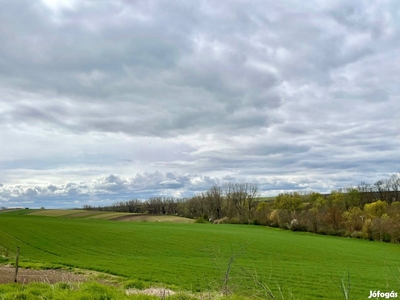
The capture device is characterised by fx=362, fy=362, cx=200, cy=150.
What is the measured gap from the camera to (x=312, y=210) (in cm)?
10444

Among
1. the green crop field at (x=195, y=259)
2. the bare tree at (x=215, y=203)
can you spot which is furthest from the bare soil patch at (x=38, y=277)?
the bare tree at (x=215, y=203)

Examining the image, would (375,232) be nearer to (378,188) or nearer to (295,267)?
(295,267)

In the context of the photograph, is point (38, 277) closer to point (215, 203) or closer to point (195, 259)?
point (195, 259)

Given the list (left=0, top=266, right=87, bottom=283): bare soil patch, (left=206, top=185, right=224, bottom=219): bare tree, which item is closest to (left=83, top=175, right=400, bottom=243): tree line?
(left=206, top=185, right=224, bottom=219): bare tree

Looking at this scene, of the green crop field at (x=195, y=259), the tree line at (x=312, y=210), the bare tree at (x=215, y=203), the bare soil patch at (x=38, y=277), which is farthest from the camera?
→ the bare tree at (x=215, y=203)

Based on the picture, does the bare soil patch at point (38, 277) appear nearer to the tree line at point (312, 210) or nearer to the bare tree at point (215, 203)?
the tree line at point (312, 210)

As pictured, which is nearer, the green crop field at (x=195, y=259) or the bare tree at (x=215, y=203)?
the green crop field at (x=195, y=259)

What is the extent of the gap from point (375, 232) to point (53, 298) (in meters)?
81.7

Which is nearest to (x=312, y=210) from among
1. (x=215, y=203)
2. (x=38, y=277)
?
(x=215, y=203)

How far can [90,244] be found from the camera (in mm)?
54000

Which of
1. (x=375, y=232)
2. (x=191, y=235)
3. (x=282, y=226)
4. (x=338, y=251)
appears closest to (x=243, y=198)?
(x=282, y=226)

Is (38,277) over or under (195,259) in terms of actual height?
over

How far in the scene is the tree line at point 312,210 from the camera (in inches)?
3273

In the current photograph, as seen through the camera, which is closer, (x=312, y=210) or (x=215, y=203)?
(x=312, y=210)
